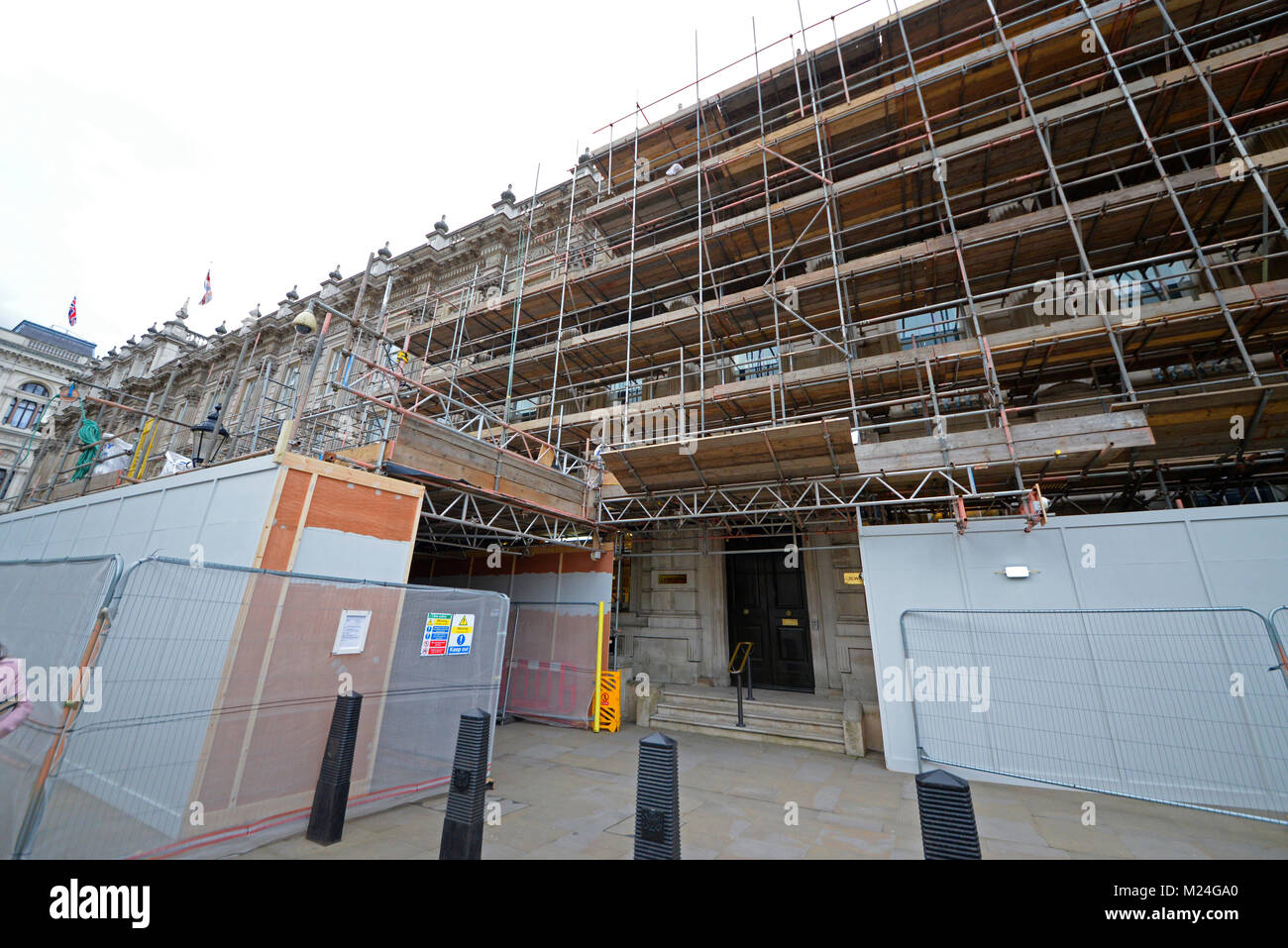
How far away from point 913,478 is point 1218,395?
4.18 meters

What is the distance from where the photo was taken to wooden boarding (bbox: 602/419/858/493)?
848cm

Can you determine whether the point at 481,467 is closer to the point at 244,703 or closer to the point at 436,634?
the point at 436,634

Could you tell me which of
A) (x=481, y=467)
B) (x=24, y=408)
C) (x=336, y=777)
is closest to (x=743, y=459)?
(x=481, y=467)

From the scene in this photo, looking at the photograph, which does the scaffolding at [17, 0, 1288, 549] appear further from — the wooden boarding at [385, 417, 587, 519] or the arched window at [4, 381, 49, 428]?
the arched window at [4, 381, 49, 428]

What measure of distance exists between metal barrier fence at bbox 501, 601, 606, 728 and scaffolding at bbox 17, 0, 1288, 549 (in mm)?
1886

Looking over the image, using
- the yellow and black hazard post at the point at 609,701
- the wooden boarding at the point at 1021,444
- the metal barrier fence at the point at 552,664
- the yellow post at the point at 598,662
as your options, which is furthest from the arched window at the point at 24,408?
the wooden boarding at the point at 1021,444

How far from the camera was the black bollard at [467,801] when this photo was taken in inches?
162

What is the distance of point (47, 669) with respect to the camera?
13.2 ft

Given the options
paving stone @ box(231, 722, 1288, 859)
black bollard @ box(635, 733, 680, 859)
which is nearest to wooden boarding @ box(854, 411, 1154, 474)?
paving stone @ box(231, 722, 1288, 859)

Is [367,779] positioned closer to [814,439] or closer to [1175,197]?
[814,439]

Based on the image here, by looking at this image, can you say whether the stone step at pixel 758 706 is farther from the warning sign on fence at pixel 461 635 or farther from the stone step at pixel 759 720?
the warning sign on fence at pixel 461 635

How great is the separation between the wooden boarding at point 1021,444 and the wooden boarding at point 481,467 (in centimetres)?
581

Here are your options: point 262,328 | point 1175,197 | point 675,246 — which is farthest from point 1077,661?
point 262,328

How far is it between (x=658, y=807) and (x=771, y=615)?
10403 millimetres
